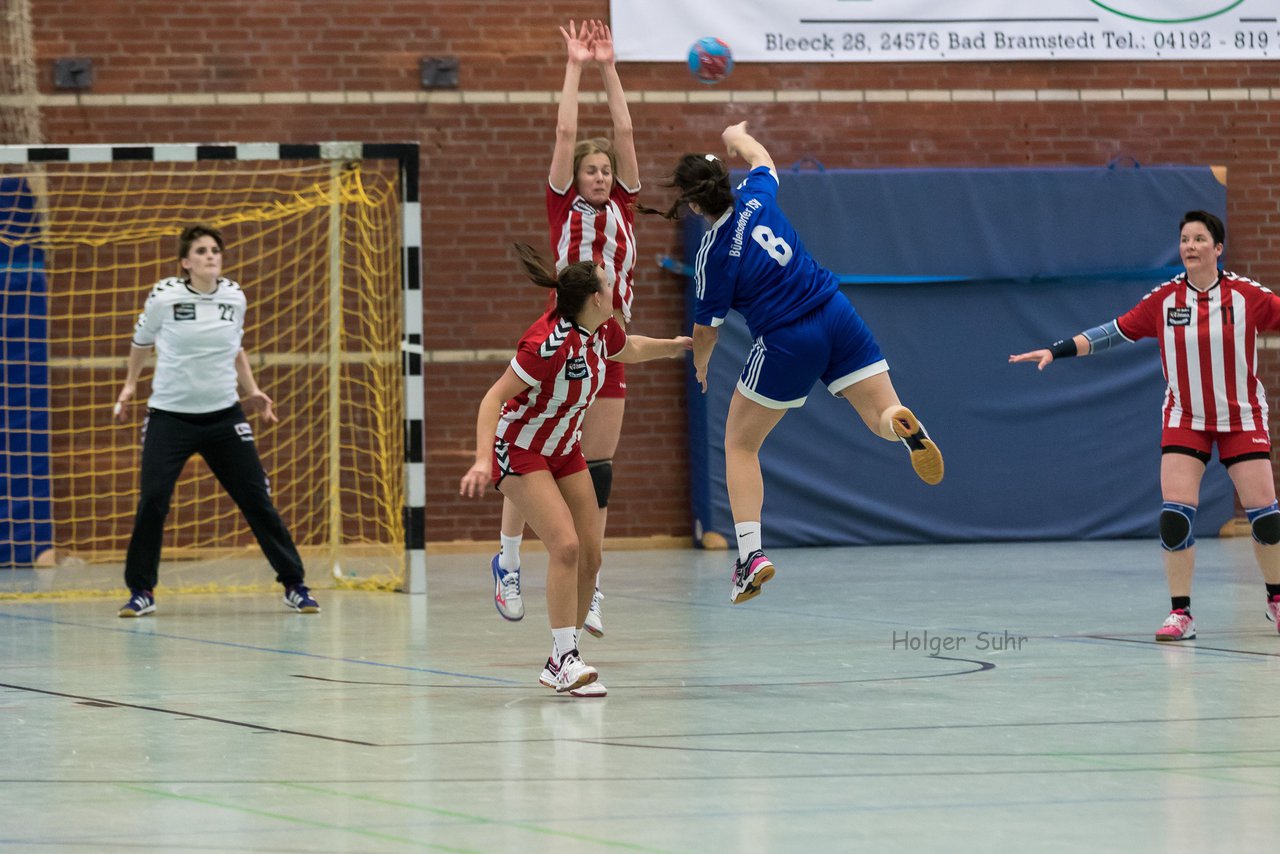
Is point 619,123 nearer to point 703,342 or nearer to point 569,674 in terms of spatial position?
point 703,342

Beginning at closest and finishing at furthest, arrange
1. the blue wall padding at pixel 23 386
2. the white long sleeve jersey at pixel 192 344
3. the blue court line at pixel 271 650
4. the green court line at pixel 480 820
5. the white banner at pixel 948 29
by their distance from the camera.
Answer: the green court line at pixel 480 820
the blue court line at pixel 271 650
the white long sleeve jersey at pixel 192 344
the blue wall padding at pixel 23 386
the white banner at pixel 948 29

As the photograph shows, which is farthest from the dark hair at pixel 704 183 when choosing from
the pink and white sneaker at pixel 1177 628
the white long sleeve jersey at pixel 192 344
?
the white long sleeve jersey at pixel 192 344

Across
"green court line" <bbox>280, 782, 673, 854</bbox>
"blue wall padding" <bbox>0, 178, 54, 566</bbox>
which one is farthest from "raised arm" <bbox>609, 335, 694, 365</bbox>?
"blue wall padding" <bbox>0, 178, 54, 566</bbox>

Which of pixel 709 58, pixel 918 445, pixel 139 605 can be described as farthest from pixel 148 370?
pixel 918 445

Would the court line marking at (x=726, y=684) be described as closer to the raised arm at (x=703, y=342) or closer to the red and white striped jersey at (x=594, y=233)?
the raised arm at (x=703, y=342)

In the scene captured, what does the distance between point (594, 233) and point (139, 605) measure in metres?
3.69

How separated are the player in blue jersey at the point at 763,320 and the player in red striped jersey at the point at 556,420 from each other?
869 mm

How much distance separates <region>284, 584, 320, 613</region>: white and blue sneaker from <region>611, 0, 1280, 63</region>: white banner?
580cm

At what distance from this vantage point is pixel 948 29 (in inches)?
545

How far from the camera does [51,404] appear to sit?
42.8 ft

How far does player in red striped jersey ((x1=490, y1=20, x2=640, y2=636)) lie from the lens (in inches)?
292

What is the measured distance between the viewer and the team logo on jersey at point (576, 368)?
6.16 metres

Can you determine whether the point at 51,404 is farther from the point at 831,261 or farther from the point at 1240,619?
the point at 1240,619

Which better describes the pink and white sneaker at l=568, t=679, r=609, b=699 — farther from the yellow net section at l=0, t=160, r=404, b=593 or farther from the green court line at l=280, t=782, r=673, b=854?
the yellow net section at l=0, t=160, r=404, b=593
